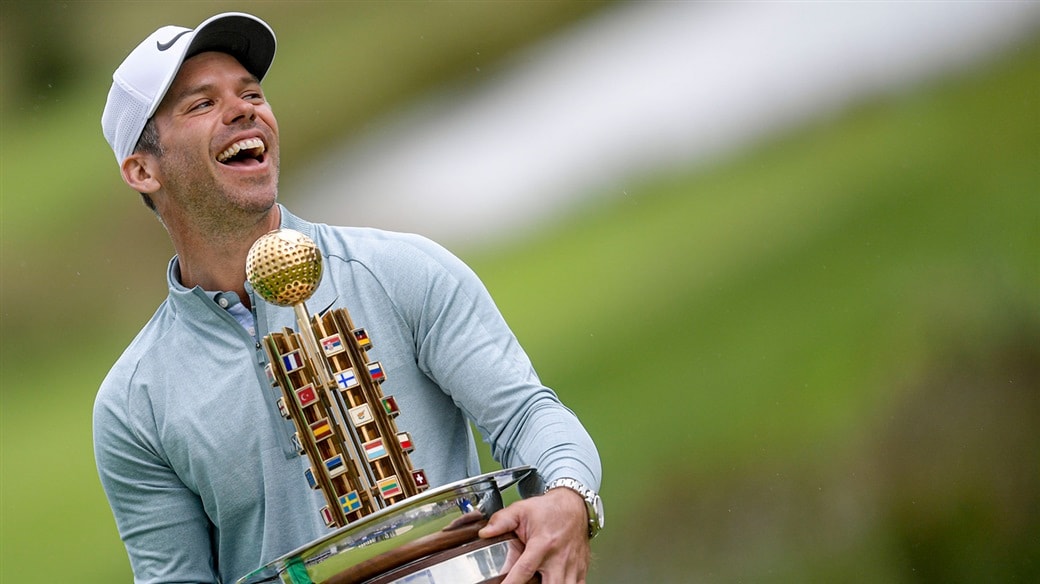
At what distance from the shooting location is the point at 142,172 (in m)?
1.78

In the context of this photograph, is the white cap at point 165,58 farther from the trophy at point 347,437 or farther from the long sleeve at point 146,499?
the trophy at point 347,437

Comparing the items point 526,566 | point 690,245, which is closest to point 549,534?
point 526,566

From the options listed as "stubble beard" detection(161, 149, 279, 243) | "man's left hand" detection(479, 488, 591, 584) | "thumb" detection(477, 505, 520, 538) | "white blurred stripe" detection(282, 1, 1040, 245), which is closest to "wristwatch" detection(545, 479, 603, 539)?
"man's left hand" detection(479, 488, 591, 584)

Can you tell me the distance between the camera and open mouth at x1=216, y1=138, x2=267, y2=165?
166 centimetres

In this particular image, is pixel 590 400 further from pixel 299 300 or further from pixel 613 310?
pixel 299 300

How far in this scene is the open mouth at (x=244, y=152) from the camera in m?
1.66

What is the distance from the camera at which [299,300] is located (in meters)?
1.28

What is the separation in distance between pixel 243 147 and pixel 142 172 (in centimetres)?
20

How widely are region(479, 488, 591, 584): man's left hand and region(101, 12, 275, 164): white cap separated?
2.48 ft

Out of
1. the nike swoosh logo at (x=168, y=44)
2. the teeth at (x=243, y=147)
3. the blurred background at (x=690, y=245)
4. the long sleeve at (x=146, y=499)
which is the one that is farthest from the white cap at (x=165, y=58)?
the blurred background at (x=690, y=245)

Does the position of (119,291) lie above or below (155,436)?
above

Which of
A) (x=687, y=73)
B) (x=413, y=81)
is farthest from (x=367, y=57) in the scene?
(x=687, y=73)

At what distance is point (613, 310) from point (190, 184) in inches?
47.5

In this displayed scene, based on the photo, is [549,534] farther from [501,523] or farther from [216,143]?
[216,143]
